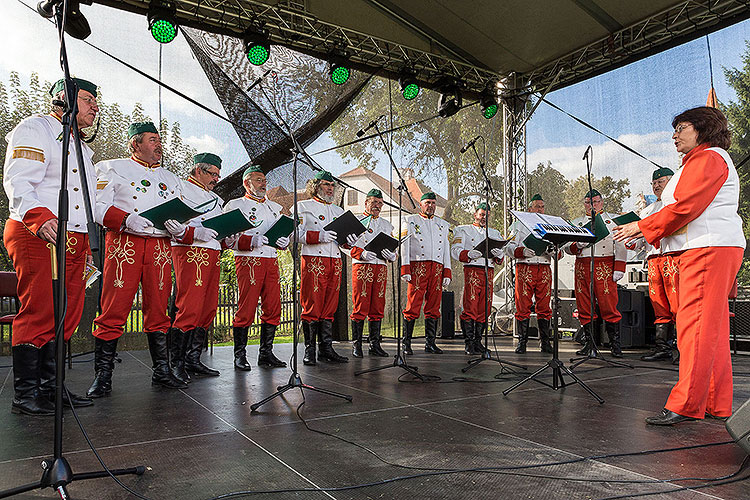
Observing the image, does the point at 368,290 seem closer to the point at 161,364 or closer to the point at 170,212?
the point at 161,364

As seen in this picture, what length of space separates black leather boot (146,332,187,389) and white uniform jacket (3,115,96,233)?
1.06 m

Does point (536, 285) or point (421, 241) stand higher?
point (421, 241)

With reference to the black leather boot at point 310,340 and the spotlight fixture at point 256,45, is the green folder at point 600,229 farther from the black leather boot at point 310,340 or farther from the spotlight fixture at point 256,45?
the spotlight fixture at point 256,45

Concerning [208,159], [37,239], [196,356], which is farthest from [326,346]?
[37,239]

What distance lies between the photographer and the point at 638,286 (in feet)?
23.4

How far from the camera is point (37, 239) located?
9.57ft

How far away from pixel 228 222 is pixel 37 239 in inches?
44.0

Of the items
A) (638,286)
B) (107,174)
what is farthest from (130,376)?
(638,286)

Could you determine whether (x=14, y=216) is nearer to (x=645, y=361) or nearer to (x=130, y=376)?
(x=130, y=376)

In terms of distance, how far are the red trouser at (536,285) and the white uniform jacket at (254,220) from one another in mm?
3192

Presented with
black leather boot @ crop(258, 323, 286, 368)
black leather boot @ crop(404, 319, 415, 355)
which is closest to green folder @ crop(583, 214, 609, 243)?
black leather boot @ crop(404, 319, 415, 355)

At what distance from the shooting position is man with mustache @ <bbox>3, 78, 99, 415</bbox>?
9.17 ft

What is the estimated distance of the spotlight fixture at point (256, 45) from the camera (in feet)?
18.9

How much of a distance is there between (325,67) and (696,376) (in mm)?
5482
